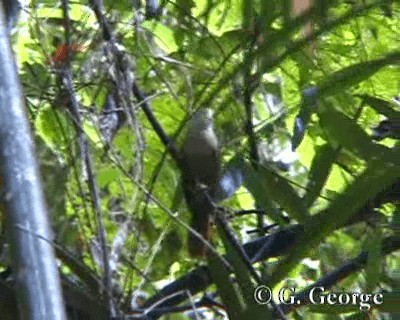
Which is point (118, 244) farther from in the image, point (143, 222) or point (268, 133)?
point (268, 133)

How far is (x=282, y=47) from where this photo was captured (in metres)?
0.58

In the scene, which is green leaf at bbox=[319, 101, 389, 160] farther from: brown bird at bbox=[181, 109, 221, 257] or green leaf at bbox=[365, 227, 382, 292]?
brown bird at bbox=[181, 109, 221, 257]

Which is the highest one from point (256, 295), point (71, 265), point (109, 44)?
point (109, 44)

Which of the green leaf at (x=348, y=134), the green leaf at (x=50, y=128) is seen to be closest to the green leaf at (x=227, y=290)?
the green leaf at (x=348, y=134)

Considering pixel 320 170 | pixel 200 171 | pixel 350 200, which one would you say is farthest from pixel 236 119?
pixel 350 200

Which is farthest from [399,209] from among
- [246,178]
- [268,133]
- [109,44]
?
[109,44]

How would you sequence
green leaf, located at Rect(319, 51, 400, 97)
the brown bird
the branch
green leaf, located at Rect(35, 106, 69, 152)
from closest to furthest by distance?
the branch, green leaf, located at Rect(319, 51, 400, 97), the brown bird, green leaf, located at Rect(35, 106, 69, 152)

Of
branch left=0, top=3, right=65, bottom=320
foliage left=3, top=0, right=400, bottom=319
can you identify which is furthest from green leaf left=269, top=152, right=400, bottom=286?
branch left=0, top=3, right=65, bottom=320

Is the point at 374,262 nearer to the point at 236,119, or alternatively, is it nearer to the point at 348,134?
the point at 348,134

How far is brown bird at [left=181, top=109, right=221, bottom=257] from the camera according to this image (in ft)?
2.30

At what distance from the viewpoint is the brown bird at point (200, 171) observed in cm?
70

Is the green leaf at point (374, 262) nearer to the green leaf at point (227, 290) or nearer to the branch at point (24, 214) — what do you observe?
the green leaf at point (227, 290)

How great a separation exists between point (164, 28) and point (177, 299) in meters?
0.30

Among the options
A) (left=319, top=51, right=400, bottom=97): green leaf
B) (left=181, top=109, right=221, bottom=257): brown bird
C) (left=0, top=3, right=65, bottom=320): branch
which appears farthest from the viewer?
(left=181, top=109, right=221, bottom=257): brown bird
